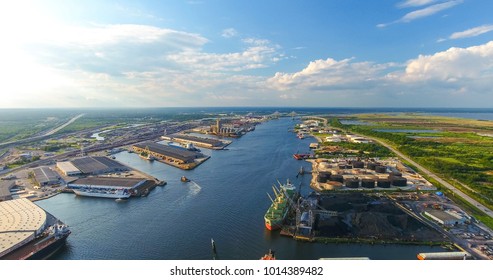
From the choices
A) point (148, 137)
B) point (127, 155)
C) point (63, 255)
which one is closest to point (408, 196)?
point (63, 255)

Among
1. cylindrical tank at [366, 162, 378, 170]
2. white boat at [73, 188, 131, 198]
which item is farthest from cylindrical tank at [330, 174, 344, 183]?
white boat at [73, 188, 131, 198]

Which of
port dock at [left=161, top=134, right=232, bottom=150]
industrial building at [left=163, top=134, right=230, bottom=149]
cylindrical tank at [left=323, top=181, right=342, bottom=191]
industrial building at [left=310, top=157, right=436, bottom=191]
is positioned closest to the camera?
cylindrical tank at [left=323, top=181, right=342, bottom=191]

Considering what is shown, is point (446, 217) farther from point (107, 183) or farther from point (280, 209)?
point (107, 183)

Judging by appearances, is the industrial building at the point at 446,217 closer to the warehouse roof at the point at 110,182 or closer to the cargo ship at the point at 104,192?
the cargo ship at the point at 104,192

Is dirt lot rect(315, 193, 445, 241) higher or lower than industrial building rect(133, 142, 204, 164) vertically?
lower

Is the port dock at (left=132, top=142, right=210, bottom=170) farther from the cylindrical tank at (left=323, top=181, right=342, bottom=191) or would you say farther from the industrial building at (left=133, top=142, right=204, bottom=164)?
the cylindrical tank at (left=323, top=181, right=342, bottom=191)

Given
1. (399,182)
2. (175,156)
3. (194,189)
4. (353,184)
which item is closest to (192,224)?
(194,189)
